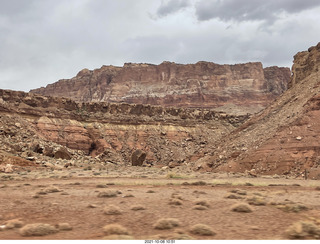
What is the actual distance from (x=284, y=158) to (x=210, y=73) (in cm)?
14143

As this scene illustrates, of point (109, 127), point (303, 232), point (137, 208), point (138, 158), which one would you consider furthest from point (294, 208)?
point (109, 127)

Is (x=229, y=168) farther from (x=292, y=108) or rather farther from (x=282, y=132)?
(x=292, y=108)

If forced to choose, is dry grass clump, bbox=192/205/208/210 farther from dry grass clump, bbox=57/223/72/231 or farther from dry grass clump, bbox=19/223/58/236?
dry grass clump, bbox=19/223/58/236

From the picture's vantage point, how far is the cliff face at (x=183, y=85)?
159 metres

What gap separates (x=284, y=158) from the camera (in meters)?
32.7

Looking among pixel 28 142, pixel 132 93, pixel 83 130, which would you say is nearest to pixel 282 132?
pixel 28 142

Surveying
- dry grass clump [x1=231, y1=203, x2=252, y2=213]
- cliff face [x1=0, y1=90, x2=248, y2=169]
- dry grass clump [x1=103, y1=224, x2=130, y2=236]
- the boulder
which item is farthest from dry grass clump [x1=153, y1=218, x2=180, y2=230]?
cliff face [x1=0, y1=90, x2=248, y2=169]

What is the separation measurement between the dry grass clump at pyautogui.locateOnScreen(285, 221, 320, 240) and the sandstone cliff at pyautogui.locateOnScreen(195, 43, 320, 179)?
74.5 feet

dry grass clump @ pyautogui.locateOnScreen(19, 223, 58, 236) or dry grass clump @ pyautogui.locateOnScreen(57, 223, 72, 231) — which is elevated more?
dry grass clump @ pyautogui.locateOnScreen(19, 223, 58, 236)

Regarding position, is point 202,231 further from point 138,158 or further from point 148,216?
point 138,158

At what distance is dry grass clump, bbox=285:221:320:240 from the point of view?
8.05 m

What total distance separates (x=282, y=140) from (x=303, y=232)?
2822cm

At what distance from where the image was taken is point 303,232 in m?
8.23

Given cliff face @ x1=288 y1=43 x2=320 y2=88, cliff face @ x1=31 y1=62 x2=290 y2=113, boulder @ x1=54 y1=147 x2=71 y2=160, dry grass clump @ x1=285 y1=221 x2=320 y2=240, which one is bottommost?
dry grass clump @ x1=285 y1=221 x2=320 y2=240
